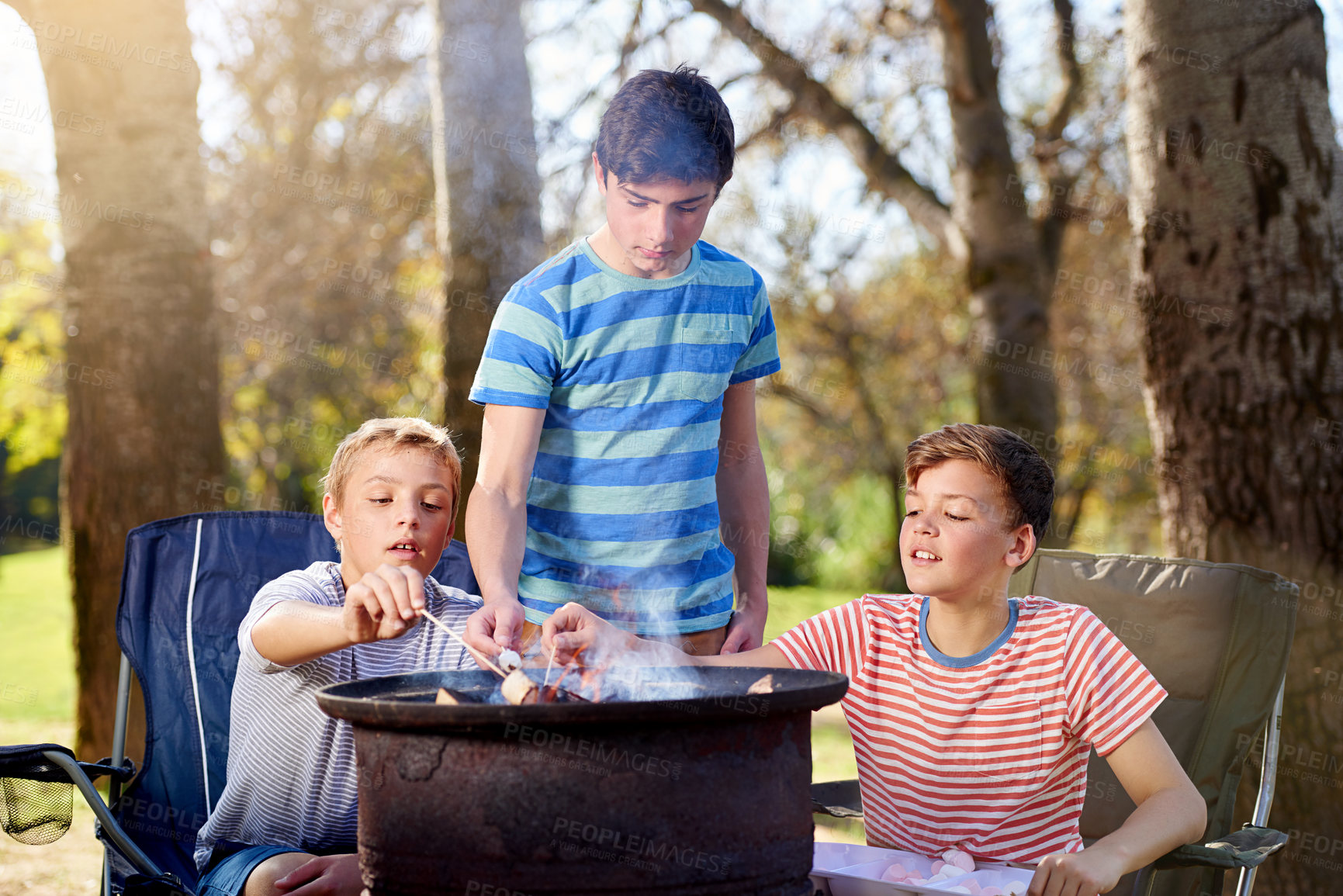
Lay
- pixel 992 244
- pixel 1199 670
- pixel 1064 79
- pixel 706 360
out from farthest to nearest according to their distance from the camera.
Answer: pixel 1064 79 → pixel 992 244 → pixel 1199 670 → pixel 706 360

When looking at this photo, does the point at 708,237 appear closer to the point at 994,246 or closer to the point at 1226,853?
the point at 994,246

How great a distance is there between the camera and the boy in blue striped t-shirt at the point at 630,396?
2.03 m

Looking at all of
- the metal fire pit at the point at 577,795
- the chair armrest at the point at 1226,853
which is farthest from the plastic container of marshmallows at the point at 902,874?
the chair armrest at the point at 1226,853

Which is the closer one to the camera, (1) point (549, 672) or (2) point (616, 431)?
(1) point (549, 672)

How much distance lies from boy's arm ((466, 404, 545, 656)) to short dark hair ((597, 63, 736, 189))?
0.51 m

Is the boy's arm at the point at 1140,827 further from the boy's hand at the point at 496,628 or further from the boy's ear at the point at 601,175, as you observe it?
the boy's ear at the point at 601,175

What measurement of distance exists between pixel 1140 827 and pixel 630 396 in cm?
118

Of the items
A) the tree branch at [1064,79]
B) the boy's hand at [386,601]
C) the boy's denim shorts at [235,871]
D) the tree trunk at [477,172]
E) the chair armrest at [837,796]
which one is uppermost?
the tree branch at [1064,79]

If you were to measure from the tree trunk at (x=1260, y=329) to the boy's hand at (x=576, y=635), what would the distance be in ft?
7.81

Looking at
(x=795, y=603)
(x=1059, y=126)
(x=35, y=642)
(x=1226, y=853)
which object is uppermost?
(x=1059, y=126)

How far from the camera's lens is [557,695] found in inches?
66.6

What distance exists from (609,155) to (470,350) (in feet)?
7.77

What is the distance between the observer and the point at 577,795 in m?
1.40

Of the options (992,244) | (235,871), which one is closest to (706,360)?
(235,871)
